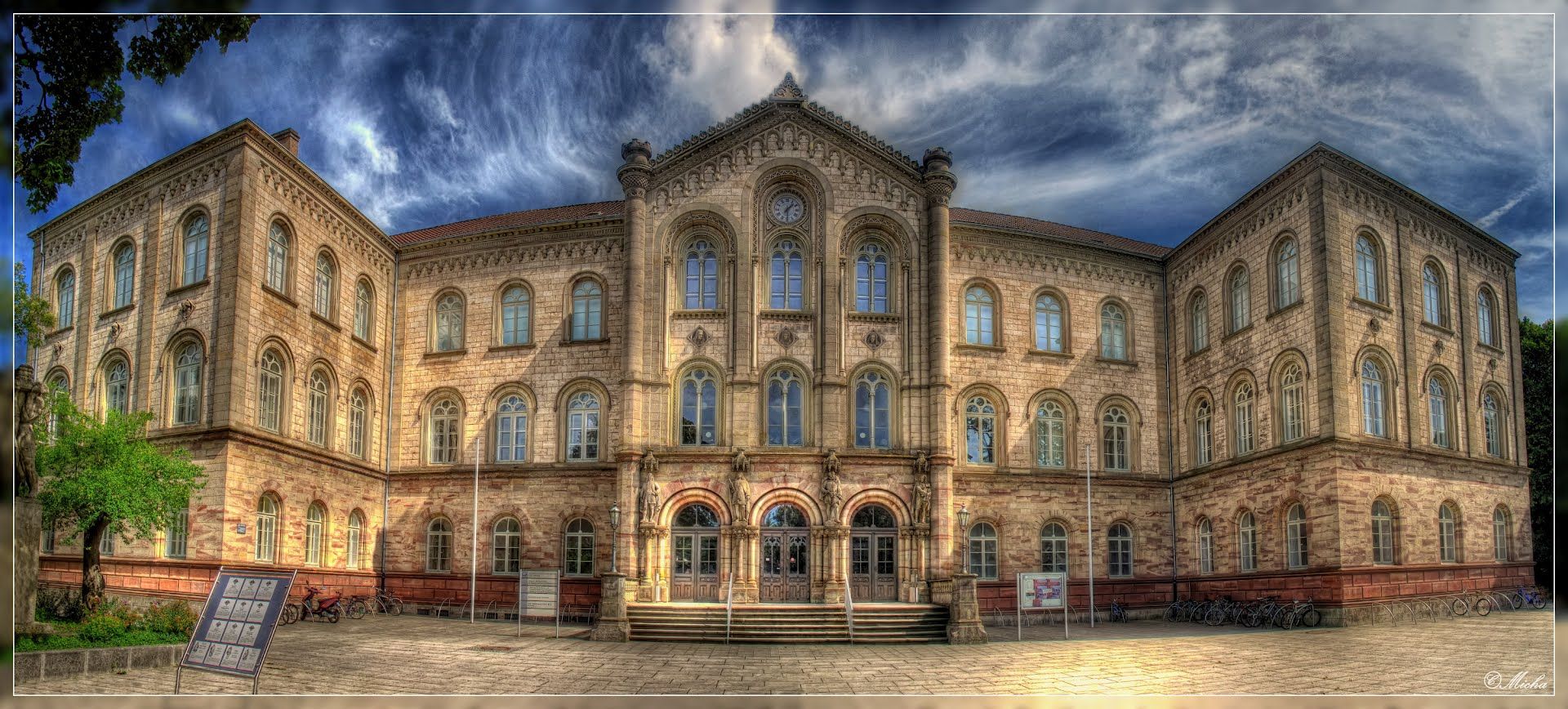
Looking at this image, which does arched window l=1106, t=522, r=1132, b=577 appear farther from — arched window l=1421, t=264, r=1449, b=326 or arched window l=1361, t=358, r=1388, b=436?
arched window l=1421, t=264, r=1449, b=326

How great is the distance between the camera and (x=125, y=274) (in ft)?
54.7

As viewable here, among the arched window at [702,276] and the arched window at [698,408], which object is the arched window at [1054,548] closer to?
the arched window at [698,408]

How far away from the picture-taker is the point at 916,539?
74.8 feet

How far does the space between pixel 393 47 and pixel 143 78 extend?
2.79m

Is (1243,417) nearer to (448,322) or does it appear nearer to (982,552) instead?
(982,552)

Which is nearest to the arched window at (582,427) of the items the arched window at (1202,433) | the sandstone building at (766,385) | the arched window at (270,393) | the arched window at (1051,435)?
the sandstone building at (766,385)

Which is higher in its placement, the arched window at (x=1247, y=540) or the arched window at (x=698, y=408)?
the arched window at (x=698, y=408)

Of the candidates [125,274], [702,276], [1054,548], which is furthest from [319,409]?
[1054,548]

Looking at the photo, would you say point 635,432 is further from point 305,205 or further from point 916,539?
point 305,205

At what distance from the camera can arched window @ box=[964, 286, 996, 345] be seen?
26.8 meters

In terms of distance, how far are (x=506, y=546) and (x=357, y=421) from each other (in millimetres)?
4471

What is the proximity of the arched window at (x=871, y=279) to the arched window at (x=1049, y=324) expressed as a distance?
4.59 m

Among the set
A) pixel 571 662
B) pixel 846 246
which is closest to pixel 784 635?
pixel 571 662

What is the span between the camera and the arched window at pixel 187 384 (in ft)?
64.2
